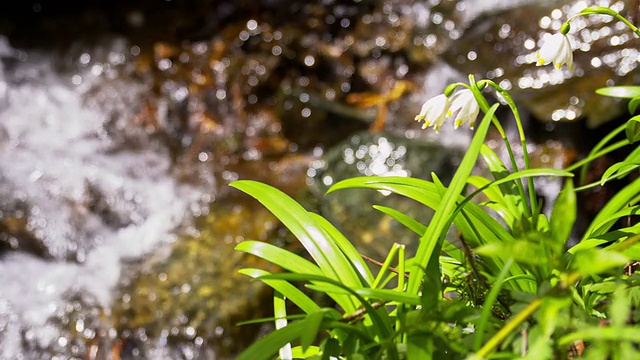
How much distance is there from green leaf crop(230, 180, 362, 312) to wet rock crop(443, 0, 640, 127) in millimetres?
2374

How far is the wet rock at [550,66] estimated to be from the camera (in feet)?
Answer: 10.8

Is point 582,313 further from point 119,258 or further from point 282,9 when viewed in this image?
point 282,9

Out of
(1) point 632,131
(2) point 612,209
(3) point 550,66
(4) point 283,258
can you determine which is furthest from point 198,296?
(3) point 550,66

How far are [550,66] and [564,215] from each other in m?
2.94

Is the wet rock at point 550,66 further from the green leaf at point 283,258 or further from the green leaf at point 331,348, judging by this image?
the green leaf at point 331,348

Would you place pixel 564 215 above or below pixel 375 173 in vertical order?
above

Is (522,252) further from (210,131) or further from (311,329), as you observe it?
(210,131)

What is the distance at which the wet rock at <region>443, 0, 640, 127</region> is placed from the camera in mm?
3279

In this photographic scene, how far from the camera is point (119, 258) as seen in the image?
3504 mm

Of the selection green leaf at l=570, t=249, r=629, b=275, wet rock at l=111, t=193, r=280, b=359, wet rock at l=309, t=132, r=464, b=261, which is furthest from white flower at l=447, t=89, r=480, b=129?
wet rock at l=111, t=193, r=280, b=359

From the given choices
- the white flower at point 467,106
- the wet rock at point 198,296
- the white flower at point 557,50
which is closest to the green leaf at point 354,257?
the white flower at point 467,106

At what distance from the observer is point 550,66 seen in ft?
11.6

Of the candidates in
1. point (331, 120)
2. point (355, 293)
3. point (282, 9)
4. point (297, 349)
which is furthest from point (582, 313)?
A: point (282, 9)

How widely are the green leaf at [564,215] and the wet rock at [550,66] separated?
2.56m
